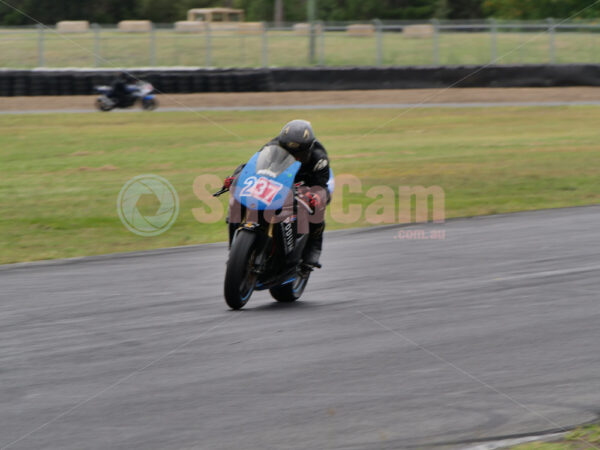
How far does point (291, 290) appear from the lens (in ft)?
23.9

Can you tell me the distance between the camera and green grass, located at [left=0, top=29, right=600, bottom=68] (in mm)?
34312

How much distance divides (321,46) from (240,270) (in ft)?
95.4

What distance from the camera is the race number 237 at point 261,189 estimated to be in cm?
653

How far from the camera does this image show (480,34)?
114ft

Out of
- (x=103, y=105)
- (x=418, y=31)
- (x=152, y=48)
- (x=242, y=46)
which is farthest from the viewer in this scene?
(x=242, y=46)

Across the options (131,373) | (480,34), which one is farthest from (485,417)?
(480,34)

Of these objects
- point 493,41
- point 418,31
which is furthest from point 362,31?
point 493,41

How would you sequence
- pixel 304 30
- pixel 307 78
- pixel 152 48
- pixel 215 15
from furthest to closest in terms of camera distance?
pixel 215 15 → pixel 304 30 → pixel 152 48 → pixel 307 78

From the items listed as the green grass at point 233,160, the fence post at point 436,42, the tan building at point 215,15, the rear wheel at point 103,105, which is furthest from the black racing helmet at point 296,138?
the tan building at point 215,15

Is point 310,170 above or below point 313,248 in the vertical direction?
above

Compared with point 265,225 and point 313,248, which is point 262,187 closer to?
point 265,225

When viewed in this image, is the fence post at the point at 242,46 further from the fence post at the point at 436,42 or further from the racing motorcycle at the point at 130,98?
the racing motorcycle at the point at 130,98

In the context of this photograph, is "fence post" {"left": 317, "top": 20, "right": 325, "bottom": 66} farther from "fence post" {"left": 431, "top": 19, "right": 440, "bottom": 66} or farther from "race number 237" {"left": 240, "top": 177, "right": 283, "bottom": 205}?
"race number 237" {"left": 240, "top": 177, "right": 283, "bottom": 205}

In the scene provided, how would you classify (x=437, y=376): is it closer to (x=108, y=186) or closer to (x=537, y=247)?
(x=537, y=247)
